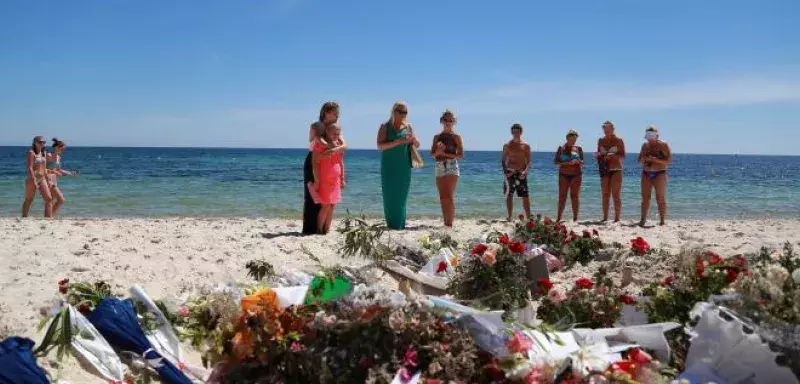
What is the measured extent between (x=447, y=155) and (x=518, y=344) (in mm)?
6257

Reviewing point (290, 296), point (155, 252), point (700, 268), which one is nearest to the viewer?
point (290, 296)

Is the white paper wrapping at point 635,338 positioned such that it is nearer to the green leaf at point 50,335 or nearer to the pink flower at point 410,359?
Result: the pink flower at point 410,359

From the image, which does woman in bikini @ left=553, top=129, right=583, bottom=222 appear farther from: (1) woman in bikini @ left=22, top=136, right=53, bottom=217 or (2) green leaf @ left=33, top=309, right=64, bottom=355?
(1) woman in bikini @ left=22, top=136, right=53, bottom=217

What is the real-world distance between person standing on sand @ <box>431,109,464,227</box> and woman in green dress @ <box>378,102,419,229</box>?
59 cm

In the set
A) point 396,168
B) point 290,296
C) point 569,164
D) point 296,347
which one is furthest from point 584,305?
point 569,164

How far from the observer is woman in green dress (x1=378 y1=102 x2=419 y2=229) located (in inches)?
333

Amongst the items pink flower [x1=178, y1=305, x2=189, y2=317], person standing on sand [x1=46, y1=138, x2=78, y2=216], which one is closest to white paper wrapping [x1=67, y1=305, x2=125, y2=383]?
pink flower [x1=178, y1=305, x2=189, y2=317]

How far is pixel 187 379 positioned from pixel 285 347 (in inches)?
34.6

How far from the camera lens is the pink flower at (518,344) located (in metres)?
2.83

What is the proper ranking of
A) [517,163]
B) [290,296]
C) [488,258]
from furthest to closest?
[517,163] < [488,258] < [290,296]

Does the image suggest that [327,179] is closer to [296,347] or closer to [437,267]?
[437,267]

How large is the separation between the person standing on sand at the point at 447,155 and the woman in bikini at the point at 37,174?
6729 mm

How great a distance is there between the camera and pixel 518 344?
9.34 feet

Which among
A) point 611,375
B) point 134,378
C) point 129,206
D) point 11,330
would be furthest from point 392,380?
point 129,206
